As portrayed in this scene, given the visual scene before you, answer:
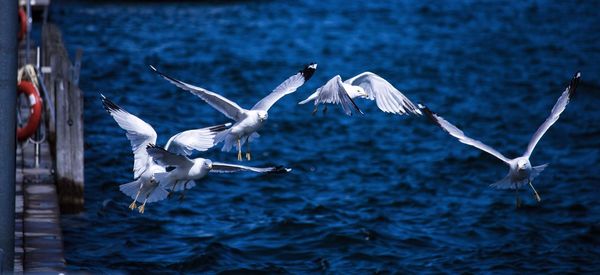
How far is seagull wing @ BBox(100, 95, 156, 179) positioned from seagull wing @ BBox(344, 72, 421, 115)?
1908 mm

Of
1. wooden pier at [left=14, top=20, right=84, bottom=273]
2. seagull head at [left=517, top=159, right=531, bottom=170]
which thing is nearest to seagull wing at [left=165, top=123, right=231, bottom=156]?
wooden pier at [left=14, top=20, right=84, bottom=273]

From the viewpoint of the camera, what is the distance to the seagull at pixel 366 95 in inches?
342

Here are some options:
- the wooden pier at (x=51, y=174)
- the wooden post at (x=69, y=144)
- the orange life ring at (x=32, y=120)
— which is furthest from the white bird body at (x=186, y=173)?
the orange life ring at (x=32, y=120)

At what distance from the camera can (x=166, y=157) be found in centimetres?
802

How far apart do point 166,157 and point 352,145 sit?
10199 millimetres

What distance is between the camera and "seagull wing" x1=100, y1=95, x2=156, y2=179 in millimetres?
8812

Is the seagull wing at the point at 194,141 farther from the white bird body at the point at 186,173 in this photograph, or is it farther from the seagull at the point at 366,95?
the seagull at the point at 366,95

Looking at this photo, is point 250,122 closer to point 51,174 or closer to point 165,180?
point 165,180

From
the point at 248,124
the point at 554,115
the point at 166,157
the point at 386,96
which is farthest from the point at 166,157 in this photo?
the point at 554,115

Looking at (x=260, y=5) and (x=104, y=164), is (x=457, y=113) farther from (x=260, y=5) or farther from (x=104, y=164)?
(x=260, y=5)

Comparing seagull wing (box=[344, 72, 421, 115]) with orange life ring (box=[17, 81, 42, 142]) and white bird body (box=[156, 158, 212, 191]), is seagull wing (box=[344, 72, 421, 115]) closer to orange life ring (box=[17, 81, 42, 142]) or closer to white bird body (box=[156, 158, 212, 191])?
white bird body (box=[156, 158, 212, 191])

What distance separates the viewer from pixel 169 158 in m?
8.05

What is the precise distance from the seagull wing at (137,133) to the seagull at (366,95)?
1.34 metres

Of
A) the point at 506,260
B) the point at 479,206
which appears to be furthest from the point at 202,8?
the point at 506,260
